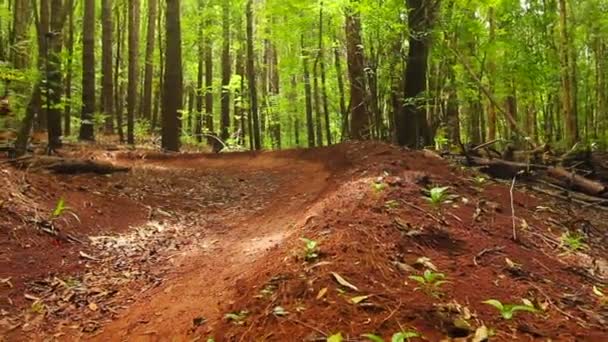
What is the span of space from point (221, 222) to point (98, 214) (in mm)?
1686

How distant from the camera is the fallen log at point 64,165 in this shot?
340 inches

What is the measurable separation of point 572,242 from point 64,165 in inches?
296

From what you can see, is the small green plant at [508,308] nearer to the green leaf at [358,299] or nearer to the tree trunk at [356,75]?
the green leaf at [358,299]

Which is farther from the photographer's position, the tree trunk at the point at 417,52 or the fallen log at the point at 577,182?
the tree trunk at the point at 417,52

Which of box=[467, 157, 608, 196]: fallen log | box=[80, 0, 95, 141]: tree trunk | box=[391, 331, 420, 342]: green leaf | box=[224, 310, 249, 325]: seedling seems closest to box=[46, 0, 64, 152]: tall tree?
box=[80, 0, 95, 141]: tree trunk

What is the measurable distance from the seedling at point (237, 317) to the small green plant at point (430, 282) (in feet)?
3.94

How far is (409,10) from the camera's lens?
Result: 10.4m

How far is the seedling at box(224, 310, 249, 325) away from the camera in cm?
385

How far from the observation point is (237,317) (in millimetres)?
3898

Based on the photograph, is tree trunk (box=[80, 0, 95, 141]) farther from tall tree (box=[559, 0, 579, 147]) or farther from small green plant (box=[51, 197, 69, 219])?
A: tall tree (box=[559, 0, 579, 147])

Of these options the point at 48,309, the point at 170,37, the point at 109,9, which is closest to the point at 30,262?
the point at 48,309

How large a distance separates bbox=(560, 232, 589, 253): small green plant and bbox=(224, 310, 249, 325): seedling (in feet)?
12.4

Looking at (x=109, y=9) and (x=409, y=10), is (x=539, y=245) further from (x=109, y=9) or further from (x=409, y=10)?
(x=109, y=9)

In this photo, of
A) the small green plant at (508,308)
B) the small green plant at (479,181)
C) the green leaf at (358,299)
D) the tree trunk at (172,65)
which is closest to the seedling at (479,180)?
the small green plant at (479,181)
